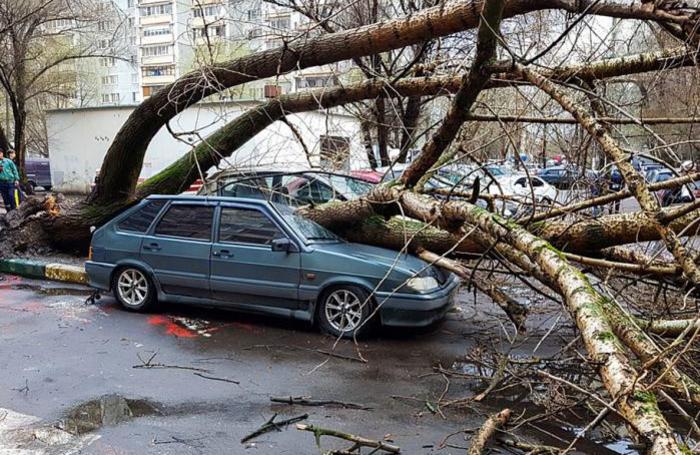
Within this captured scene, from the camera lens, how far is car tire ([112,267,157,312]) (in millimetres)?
7164

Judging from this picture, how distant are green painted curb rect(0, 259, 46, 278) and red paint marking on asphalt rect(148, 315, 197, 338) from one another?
3.34 m

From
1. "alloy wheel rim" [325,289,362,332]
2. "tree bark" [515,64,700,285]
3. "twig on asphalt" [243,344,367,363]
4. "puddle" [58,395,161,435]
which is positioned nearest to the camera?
"tree bark" [515,64,700,285]

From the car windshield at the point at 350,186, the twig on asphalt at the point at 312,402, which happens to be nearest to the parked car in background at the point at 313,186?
the car windshield at the point at 350,186

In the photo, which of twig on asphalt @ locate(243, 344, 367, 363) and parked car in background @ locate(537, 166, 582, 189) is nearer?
twig on asphalt @ locate(243, 344, 367, 363)

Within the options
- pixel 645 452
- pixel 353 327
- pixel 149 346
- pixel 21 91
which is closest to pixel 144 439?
pixel 149 346

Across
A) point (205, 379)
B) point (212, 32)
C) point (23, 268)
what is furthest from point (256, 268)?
point (23, 268)

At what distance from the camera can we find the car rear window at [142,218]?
24.0ft

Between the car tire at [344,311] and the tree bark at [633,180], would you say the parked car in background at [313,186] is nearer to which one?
the car tire at [344,311]

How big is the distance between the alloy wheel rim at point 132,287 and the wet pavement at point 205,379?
0.20 metres

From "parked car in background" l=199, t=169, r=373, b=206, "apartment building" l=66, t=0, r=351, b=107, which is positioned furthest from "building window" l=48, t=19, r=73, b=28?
"parked car in background" l=199, t=169, r=373, b=206

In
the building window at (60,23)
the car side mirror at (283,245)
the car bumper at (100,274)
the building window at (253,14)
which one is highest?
the building window at (60,23)

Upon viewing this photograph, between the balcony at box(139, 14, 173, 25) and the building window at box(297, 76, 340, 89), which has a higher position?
the balcony at box(139, 14, 173, 25)

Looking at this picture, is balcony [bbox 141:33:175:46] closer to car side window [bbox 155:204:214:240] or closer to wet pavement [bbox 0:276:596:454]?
car side window [bbox 155:204:214:240]

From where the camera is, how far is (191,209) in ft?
23.3
